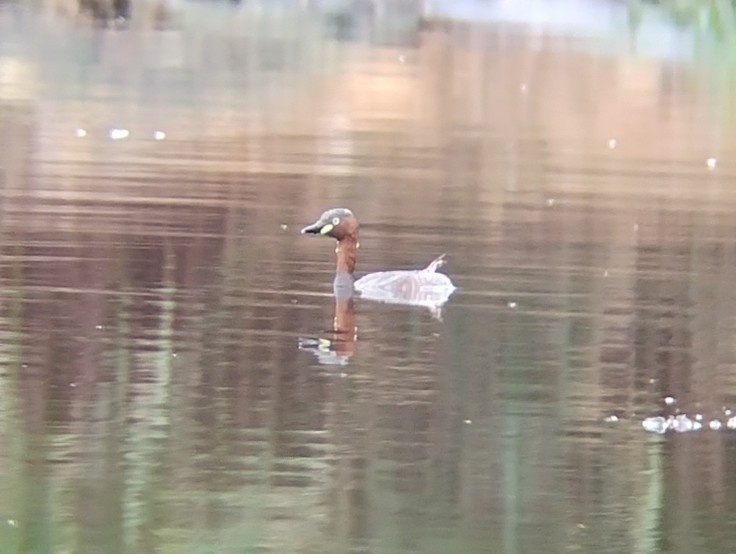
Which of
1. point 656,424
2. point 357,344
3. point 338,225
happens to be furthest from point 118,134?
point 656,424

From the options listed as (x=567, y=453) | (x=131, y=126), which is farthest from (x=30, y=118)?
(x=567, y=453)

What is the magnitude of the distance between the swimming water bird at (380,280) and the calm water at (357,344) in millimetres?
146

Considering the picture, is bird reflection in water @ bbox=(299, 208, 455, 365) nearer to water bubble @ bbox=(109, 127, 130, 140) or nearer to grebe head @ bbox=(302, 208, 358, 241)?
grebe head @ bbox=(302, 208, 358, 241)

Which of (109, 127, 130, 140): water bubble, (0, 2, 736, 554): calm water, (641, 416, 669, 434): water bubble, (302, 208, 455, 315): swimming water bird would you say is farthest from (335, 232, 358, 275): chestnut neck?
(109, 127, 130, 140): water bubble

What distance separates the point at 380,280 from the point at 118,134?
9955mm

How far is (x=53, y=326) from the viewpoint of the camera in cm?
1030

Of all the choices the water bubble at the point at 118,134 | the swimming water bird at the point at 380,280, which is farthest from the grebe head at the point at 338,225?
the water bubble at the point at 118,134

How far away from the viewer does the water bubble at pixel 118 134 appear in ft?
68.9

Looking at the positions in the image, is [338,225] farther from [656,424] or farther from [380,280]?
[656,424]

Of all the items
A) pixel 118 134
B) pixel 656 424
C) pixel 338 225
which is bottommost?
pixel 656 424

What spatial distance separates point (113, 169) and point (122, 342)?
8.11 metres

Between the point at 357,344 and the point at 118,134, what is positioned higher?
the point at 118,134

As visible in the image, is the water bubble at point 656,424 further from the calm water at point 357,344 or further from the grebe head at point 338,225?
the grebe head at point 338,225

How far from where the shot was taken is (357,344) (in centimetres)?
1024
